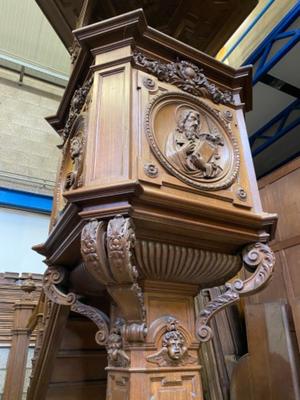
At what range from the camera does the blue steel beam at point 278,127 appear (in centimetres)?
381

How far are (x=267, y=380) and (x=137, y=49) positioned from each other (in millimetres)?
1907

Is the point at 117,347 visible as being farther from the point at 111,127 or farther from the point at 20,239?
the point at 20,239

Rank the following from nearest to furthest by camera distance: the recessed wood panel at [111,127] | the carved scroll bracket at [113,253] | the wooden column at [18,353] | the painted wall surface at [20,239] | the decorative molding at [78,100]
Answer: the carved scroll bracket at [113,253] → the recessed wood panel at [111,127] → the decorative molding at [78,100] → the wooden column at [18,353] → the painted wall surface at [20,239]

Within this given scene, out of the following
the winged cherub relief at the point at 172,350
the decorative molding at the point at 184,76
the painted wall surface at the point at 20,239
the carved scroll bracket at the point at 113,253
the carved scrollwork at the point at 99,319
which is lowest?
the winged cherub relief at the point at 172,350

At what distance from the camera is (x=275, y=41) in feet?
10.3

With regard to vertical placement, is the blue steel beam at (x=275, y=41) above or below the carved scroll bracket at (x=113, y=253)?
above

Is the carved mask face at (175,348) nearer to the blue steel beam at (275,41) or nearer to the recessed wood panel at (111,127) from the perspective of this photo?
the recessed wood panel at (111,127)

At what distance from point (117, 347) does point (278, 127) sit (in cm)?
369

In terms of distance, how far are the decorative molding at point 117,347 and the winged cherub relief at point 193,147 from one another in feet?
1.96

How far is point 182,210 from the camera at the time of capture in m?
1.02

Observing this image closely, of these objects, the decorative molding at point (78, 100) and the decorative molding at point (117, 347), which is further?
the decorative molding at point (78, 100)

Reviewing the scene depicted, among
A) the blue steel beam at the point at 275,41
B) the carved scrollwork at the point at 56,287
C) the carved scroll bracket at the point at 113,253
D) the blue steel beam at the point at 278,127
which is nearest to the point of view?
the carved scroll bracket at the point at 113,253

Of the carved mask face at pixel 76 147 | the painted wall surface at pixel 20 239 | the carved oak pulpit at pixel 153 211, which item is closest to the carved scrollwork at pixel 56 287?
the carved oak pulpit at pixel 153 211

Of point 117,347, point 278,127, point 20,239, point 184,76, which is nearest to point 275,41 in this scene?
point 278,127
